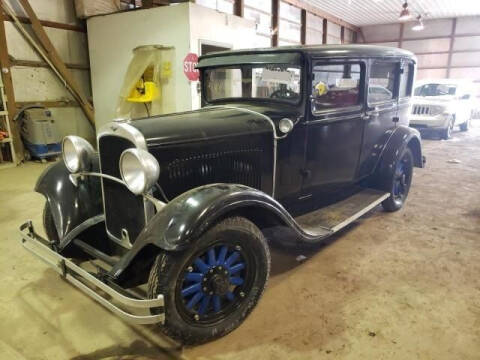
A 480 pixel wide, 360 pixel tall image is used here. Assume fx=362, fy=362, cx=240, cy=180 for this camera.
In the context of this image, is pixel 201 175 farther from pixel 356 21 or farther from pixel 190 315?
pixel 356 21

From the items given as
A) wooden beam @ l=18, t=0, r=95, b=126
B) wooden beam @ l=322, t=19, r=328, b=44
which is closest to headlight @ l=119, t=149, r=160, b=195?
wooden beam @ l=18, t=0, r=95, b=126

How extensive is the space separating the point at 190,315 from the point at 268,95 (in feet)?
5.58

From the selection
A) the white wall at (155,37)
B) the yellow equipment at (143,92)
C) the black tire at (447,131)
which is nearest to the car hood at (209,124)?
the white wall at (155,37)

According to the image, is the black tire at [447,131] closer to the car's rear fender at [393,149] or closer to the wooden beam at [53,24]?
the car's rear fender at [393,149]

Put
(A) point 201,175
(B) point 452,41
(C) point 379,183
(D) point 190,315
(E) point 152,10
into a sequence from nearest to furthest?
(D) point 190,315 < (A) point 201,175 < (C) point 379,183 < (E) point 152,10 < (B) point 452,41

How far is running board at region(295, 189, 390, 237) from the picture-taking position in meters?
2.58

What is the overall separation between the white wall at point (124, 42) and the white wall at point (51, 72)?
1.27ft

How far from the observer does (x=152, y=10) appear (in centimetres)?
582

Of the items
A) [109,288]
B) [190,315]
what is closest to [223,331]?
[190,315]

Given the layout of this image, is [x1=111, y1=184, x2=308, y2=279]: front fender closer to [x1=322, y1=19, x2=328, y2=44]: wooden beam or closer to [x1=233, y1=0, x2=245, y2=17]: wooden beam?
[x1=233, y1=0, x2=245, y2=17]: wooden beam

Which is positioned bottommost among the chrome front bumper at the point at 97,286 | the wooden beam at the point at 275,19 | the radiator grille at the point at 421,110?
the chrome front bumper at the point at 97,286

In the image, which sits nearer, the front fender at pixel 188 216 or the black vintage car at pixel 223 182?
the front fender at pixel 188 216

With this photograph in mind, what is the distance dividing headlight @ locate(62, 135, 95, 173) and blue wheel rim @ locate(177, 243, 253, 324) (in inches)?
42.6

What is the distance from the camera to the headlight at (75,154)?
2.31 metres
